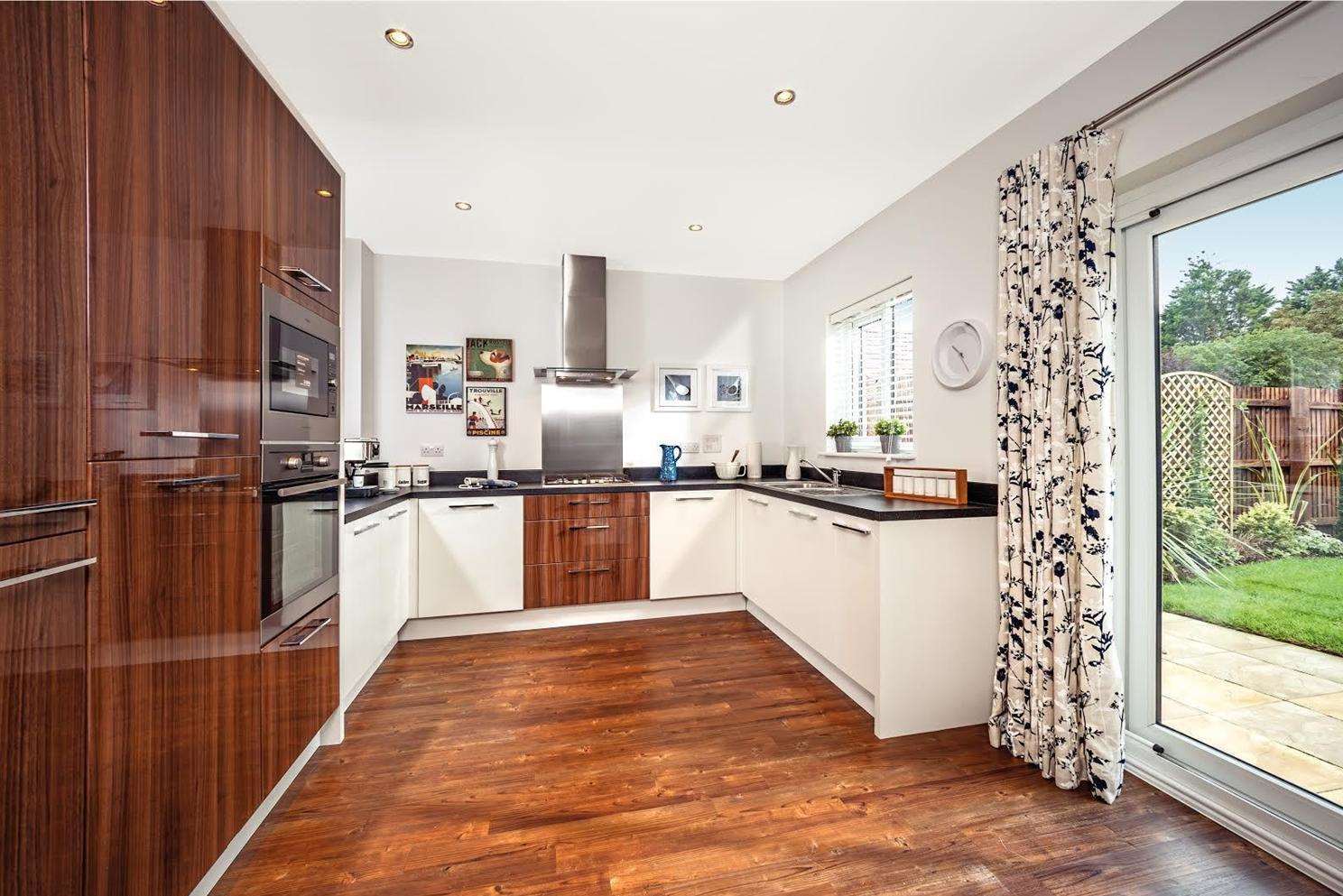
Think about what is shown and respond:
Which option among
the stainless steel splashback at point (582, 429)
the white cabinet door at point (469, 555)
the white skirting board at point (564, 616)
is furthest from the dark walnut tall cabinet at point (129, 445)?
the stainless steel splashback at point (582, 429)

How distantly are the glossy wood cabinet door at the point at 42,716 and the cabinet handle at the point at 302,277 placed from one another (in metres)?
0.92

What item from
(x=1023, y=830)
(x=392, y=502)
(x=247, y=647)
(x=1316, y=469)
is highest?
(x=1316, y=469)

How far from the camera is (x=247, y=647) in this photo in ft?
4.93

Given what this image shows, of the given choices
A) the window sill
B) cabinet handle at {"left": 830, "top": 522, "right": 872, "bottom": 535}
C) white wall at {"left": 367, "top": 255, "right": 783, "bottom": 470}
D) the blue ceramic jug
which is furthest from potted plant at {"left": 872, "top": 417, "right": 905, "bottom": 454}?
the blue ceramic jug

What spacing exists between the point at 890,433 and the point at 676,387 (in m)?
1.80

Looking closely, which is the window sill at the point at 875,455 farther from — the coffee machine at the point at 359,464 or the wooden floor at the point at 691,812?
the coffee machine at the point at 359,464

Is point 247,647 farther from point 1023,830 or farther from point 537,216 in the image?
point 537,216

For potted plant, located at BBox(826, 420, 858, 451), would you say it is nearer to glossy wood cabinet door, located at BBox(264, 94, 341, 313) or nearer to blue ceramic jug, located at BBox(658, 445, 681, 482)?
blue ceramic jug, located at BBox(658, 445, 681, 482)

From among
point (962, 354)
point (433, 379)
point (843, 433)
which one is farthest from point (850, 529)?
point (433, 379)

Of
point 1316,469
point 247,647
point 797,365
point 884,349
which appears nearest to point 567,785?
point 247,647

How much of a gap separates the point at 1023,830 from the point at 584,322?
3.53m

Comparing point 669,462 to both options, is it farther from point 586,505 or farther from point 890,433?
point 890,433

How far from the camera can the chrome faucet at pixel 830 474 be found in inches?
133

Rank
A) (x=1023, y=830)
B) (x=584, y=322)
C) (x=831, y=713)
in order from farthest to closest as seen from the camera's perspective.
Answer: (x=584, y=322) < (x=831, y=713) < (x=1023, y=830)
